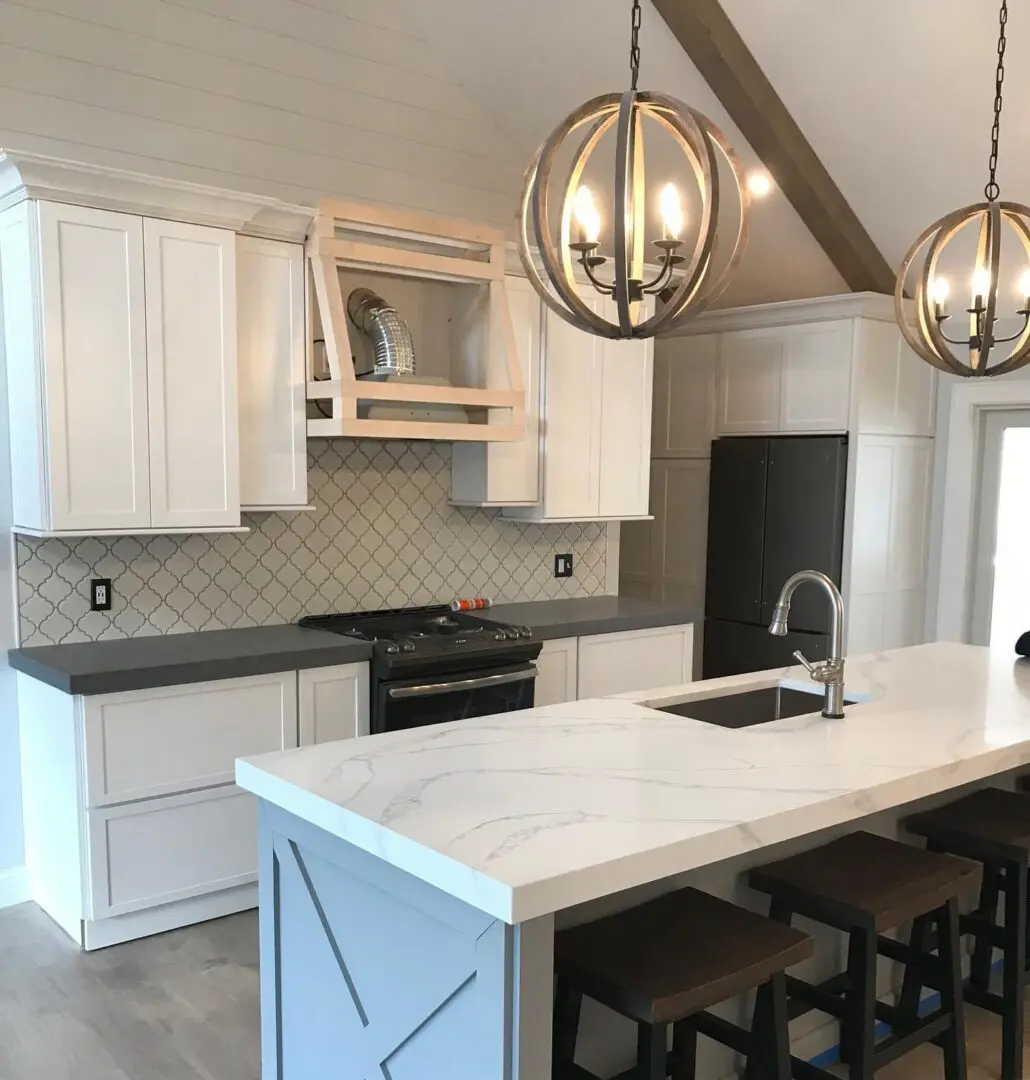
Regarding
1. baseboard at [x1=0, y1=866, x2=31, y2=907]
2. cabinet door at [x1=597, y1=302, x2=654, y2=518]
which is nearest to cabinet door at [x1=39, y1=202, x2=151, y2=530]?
baseboard at [x1=0, y1=866, x2=31, y2=907]

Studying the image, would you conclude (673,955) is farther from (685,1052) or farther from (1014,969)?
(1014,969)

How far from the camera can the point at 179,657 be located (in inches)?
133

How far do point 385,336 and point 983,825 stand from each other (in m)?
2.63

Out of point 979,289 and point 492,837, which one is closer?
point 492,837

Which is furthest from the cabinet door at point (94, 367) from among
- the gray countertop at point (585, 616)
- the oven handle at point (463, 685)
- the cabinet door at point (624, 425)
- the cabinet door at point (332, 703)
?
the cabinet door at point (624, 425)

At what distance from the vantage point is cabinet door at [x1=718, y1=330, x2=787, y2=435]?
5.39 meters

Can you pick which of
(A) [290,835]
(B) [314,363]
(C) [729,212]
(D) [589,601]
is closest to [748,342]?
(C) [729,212]

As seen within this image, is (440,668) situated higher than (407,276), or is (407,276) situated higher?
(407,276)

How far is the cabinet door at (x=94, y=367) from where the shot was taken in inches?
127

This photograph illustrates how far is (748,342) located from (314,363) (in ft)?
8.45

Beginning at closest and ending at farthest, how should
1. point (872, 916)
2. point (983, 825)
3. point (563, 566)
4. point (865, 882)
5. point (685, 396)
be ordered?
point (872, 916)
point (865, 882)
point (983, 825)
point (563, 566)
point (685, 396)

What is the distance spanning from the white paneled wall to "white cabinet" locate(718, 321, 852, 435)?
5.03 ft

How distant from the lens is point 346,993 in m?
1.98

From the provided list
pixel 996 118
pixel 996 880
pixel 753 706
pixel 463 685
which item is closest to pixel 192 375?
pixel 463 685
